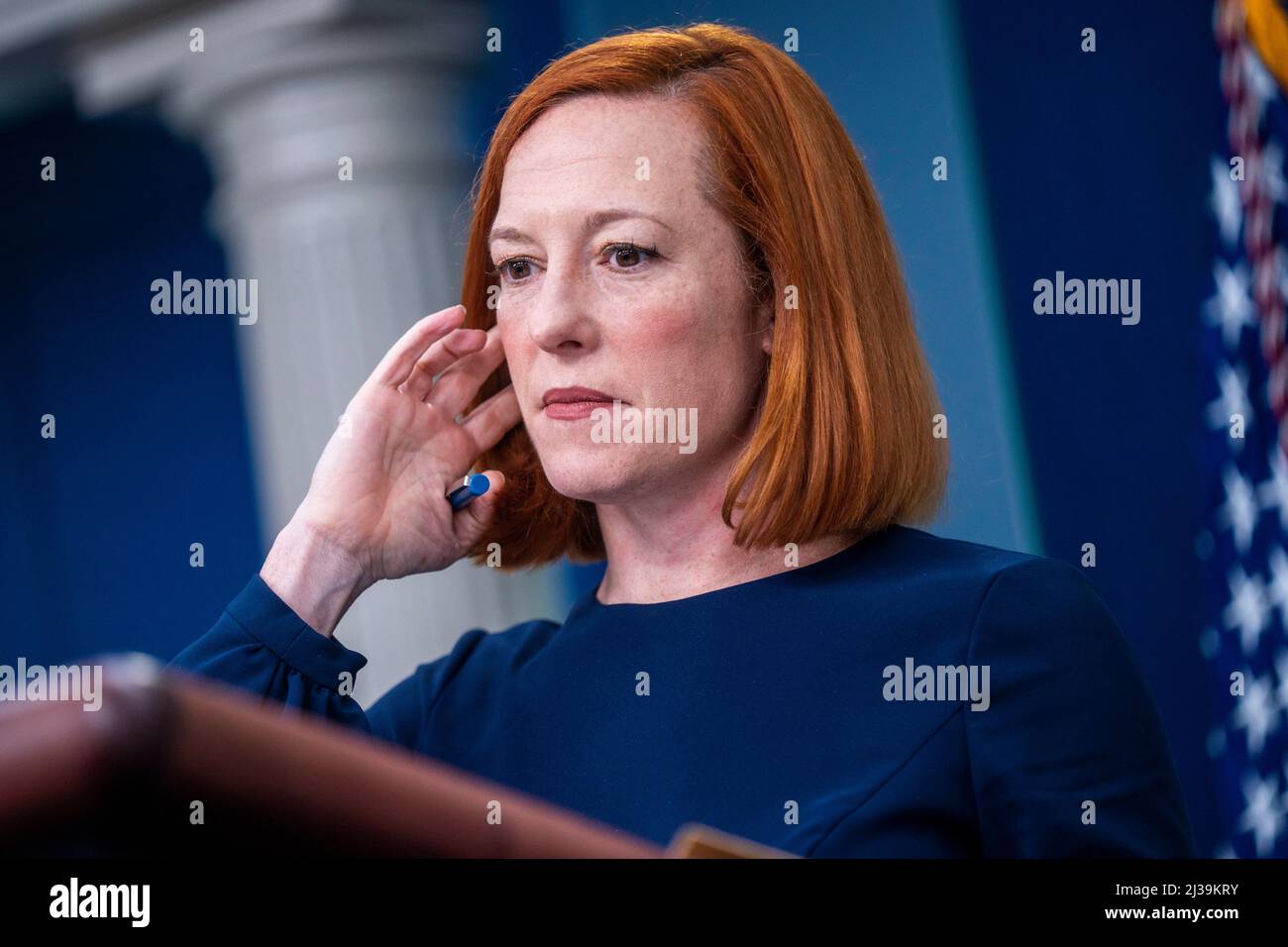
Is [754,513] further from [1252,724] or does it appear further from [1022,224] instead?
[1252,724]

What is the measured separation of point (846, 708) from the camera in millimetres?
1606

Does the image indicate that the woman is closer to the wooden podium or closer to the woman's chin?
the woman's chin

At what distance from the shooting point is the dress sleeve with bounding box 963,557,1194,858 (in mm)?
1521

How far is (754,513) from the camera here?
1713 mm

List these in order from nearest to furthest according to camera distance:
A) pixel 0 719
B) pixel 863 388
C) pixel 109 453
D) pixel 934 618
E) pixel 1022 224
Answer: pixel 0 719 → pixel 934 618 → pixel 863 388 → pixel 1022 224 → pixel 109 453

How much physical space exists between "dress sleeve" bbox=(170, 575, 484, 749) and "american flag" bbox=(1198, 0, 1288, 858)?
49.1 inches

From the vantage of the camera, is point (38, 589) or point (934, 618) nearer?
point (934, 618)

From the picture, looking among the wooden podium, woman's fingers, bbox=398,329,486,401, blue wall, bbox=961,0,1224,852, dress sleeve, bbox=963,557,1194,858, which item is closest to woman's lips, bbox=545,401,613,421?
woman's fingers, bbox=398,329,486,401

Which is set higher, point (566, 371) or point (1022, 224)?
point (1022, 224)

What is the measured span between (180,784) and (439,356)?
1488 mm

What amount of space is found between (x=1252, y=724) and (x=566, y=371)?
1.16 metres

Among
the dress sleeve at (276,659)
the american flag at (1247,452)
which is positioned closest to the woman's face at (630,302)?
the dress sleeve at (276,659)

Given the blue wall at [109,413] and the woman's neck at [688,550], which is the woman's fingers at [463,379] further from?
the blue wall at [109,413]
